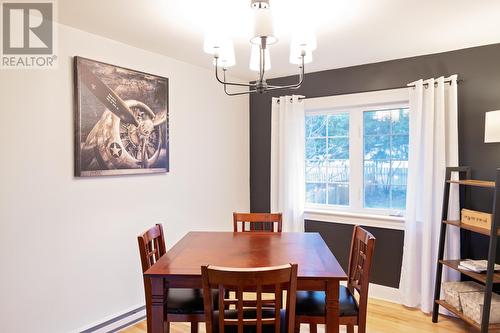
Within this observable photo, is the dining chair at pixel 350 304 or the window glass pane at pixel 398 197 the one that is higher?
the window glass pane at pixel 398 197

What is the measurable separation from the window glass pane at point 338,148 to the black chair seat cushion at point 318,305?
1864 millimetres

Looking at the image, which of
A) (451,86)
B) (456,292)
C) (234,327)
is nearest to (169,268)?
(234,327)

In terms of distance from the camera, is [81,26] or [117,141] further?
[117,141]

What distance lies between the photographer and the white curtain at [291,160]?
3.71 metres

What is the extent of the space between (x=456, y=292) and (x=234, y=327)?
6.50 feet

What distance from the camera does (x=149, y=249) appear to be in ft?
6.71

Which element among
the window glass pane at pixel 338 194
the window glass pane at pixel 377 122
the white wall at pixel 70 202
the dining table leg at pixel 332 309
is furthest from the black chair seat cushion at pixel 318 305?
the window glass pane at pixel 377 122

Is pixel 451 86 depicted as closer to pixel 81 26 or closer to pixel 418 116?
pixel 418 116

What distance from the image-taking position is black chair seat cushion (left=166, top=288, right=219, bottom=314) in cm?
186

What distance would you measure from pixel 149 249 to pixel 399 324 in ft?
7.11

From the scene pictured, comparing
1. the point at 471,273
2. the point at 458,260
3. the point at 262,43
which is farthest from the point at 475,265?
the point at 262,43

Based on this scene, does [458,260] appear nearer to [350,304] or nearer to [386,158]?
[386,158]

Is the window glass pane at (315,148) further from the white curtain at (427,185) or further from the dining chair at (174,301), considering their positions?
the dining chair at (174,301)

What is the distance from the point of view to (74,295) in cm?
244
